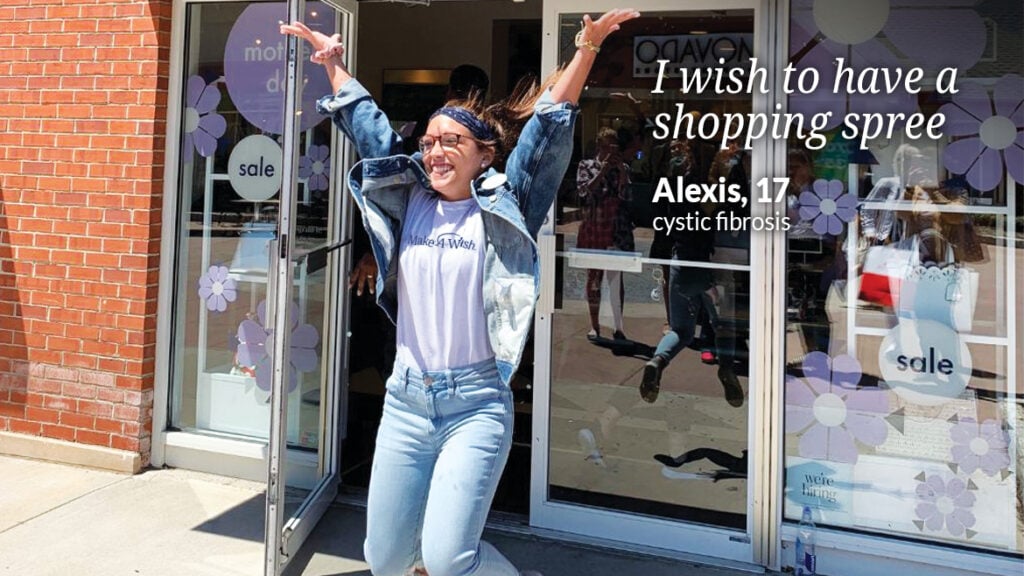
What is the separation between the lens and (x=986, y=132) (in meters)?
3.35

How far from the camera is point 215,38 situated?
4402mm

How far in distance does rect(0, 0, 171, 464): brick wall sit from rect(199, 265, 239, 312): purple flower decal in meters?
0.27

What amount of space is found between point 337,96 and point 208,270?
2.26 meters

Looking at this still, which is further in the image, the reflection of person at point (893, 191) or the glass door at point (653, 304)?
the glass door at point (653, 304)

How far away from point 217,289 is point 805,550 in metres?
3.38

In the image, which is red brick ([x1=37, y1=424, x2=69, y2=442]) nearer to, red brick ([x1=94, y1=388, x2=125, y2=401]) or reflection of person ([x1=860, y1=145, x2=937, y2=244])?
red brick ([x1=94, y1=388, x2=125, y2=401])

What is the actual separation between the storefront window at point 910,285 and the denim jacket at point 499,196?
1.65 meters

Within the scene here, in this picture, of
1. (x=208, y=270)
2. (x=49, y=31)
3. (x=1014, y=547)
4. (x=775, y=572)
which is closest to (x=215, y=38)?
(x=49, y=31)

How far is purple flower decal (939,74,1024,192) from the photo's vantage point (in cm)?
330

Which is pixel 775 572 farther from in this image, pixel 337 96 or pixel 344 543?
pixel 337 96

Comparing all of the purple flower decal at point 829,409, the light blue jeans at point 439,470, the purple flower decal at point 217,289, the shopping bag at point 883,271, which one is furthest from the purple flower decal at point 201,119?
the shopping bag at point 883,271

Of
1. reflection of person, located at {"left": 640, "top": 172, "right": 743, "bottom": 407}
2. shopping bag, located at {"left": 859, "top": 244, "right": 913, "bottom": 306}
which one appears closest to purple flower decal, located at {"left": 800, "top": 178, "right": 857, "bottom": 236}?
shopping bag, located at {"left": 859, "top": 244, "right": 913, "bottom": 306}

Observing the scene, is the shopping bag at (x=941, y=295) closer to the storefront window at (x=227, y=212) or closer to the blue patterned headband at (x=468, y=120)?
the blue patterned headband at (x=468, y=120)

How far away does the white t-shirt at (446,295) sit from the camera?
8.04ft
